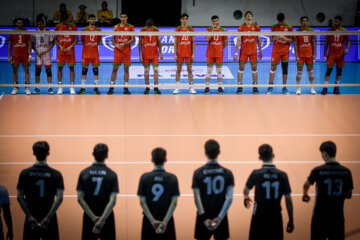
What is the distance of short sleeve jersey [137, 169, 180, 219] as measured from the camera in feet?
17.1

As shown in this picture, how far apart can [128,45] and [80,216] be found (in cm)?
758

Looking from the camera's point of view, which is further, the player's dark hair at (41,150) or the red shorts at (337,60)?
the red shorts at (337,60)

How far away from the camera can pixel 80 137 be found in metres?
10.3

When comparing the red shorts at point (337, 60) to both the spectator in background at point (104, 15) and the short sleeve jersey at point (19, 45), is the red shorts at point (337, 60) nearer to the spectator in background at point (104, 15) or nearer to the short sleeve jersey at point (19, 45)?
the spectator in background at point (104, 15)

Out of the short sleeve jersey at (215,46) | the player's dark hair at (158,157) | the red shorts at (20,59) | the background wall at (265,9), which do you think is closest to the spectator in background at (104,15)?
the background wall at (265,9)

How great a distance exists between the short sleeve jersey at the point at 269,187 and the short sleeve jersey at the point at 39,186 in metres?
2.33

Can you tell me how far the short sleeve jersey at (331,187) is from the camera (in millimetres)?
5516

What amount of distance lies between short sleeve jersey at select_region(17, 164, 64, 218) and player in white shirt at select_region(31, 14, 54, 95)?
894 centimetres

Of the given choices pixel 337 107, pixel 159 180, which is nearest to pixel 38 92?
pixel 337 107

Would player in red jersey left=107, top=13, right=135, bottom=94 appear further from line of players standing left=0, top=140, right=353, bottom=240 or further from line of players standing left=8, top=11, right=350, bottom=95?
line of players standing left=0, top=140, right=353, bottom=240

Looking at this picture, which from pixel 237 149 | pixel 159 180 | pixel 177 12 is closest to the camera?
pixel 159 180

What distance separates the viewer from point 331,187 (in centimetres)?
555

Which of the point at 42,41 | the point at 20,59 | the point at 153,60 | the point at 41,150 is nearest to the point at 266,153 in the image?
the point at 41,150

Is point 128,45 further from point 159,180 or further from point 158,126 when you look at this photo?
point 159,180
